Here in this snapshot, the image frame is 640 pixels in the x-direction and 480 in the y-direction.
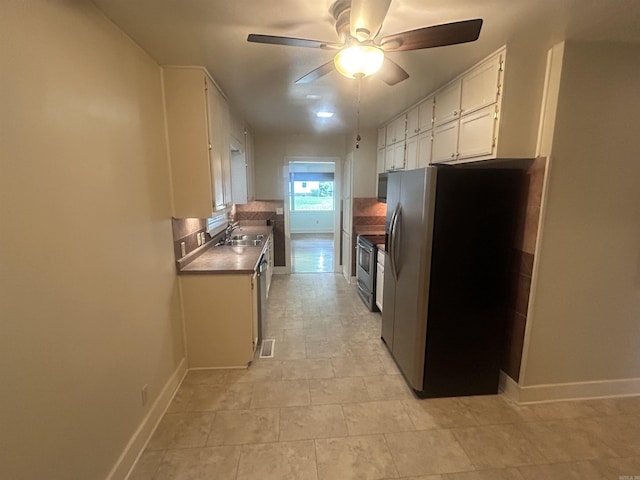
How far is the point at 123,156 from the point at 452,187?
214cm

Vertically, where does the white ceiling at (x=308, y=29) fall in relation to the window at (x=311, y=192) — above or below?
above

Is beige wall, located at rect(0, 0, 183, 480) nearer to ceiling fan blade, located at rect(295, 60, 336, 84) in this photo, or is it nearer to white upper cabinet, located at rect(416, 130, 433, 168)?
ceiling fan blade, located at rect(295, 60, 336, 84)

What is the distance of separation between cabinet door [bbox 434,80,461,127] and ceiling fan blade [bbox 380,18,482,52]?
1.16m

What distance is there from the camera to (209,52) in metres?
2.05

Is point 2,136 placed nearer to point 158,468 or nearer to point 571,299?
point 158,468

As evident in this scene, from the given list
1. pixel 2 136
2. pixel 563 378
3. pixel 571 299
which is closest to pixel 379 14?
pixel 2 136

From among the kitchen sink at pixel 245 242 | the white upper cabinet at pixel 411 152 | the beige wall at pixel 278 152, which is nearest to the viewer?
the white upper cabinet at pixel 411 152

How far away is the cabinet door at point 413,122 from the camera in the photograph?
10.7ft

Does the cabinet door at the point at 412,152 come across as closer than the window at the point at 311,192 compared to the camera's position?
Yes

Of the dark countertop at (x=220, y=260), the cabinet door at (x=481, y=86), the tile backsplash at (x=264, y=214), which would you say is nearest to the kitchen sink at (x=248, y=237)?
the dark countertop at (x=220, y=260)

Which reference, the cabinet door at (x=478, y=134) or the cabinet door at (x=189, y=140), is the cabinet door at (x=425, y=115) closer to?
the cabinet door at (x=478, y=134)

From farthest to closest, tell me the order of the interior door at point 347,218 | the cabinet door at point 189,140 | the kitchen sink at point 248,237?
the interior door at point 347,218 < the kitchen sink at point 248,237 < the cabinet door at point 189,140

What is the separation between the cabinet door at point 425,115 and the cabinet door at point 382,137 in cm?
123

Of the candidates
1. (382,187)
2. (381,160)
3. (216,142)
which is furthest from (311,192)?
(216,142)
